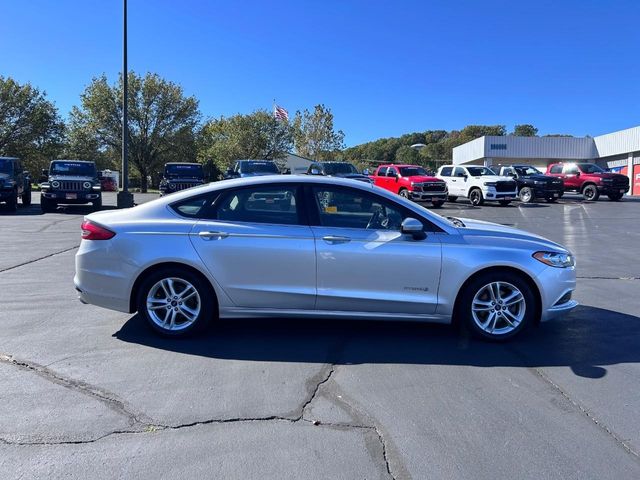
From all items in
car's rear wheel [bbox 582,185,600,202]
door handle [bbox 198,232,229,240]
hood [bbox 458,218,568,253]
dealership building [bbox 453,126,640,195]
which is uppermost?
dealership building [bbox 453,126,640,195]

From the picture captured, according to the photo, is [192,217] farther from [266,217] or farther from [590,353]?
[590,353]

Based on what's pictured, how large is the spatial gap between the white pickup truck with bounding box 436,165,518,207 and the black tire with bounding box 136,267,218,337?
23.1 m

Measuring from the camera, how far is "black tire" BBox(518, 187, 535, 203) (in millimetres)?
28391

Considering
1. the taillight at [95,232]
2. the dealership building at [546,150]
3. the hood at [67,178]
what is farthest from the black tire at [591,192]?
the taillight at [95,232]

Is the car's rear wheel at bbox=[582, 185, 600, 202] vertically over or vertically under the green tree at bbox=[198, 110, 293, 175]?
under

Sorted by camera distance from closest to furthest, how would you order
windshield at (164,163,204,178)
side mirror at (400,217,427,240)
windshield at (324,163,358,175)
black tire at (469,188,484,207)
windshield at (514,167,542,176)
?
side mirror at (400,217,427,240), windshield at (324,163,358,175), windshield at (164,163,204,178), black tire at (469,188,484,207), windshield at (514,167,542,176)

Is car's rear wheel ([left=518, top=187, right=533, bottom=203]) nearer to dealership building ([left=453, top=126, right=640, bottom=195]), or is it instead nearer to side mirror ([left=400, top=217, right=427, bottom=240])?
dealership building ([left=453, top=126, right=640, bottom=195])

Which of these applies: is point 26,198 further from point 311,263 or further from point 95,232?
point 311,263

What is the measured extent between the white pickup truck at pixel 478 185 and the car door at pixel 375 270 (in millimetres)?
22358

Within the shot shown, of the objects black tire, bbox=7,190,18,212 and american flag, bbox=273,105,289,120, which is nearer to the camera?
black tire, bbox=7,190,18,212

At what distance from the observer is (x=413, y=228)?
4.93 m

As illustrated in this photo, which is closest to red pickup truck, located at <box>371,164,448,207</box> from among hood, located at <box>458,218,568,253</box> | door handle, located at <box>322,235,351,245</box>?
hood, located at <box>458,218,568,253</box>

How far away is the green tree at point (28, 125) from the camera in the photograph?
44.4 meters

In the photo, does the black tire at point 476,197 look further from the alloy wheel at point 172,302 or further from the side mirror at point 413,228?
the alloy wheel at point 172,302
